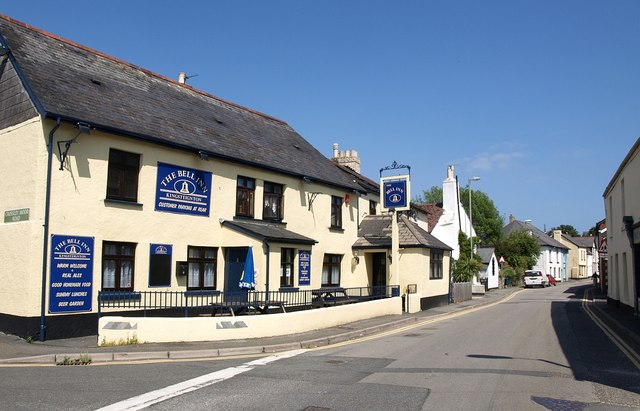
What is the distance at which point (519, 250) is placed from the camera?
201ft

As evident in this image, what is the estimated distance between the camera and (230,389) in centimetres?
844

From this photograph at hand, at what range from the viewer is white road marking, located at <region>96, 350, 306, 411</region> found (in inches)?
290

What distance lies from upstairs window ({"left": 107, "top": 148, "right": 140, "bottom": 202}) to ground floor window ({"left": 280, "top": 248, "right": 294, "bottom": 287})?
603 centimetres

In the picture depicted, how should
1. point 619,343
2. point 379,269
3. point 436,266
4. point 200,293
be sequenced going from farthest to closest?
1. point 436,266
2. point 379,269
3. point 200,293
4. point 619,343

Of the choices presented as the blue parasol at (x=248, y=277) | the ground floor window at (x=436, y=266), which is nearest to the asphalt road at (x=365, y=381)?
the blue parasol at (x=248, y=277)

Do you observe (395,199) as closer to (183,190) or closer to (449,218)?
(183,190)

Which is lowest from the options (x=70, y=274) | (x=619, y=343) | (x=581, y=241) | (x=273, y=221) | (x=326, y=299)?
(x=619, y=343)

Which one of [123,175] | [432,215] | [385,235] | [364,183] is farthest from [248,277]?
[432,215]

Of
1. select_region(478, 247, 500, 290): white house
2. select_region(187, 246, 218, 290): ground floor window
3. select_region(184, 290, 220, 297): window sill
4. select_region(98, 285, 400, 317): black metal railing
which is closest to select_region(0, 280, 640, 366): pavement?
select_region(98, 285, 400, 317): black metal railing

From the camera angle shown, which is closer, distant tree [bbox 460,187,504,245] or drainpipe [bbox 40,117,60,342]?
drainpipe [bbox 40,117,60,342]

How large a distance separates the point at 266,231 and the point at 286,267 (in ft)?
6.21

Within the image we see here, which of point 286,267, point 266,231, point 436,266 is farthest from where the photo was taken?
point 436,266

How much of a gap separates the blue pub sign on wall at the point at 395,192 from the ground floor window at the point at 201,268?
26.3 ft

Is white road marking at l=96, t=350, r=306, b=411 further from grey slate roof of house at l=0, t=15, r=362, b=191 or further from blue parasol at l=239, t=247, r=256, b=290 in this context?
grey slate roof of house at l=0, t=15, r=362, b=191
